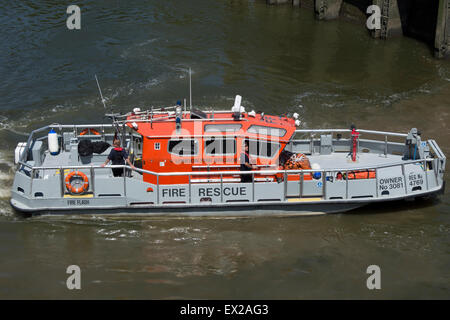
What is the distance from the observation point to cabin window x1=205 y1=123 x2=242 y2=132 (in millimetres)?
13148

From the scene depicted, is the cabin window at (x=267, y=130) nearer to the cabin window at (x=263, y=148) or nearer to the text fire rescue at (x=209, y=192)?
the cabin window at (x=263, y=148)

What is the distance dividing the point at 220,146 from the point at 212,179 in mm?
827

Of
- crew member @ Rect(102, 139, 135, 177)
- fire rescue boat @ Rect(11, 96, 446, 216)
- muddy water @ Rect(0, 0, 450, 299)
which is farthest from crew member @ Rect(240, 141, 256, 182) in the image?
crew member @ Rect(102, 139, 135, 177)

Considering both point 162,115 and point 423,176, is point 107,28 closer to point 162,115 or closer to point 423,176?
point 162,115

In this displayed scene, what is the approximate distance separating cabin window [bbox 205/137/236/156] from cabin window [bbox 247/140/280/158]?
0.45m

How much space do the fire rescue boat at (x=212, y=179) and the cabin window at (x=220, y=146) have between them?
2 cm

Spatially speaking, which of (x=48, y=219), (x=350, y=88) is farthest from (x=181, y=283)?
(x=350, y=88)

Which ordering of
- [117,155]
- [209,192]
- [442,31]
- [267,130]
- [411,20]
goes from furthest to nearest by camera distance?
[411,20], [442,31], [117,155], [267,130], [209,192]

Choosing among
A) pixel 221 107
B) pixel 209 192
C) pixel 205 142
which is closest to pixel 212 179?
pixel 209 192

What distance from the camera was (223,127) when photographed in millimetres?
13172

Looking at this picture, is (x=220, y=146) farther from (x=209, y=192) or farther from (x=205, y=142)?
(x=209, y=192)

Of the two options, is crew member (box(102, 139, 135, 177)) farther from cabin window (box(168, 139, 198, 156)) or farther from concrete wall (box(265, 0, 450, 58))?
concrete wall (box(265, 0, 450, 58))

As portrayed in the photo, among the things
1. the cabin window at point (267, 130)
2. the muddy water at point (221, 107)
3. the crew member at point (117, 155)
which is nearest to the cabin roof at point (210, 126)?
the cabin window at point (267, 130)
